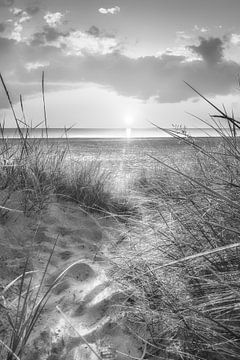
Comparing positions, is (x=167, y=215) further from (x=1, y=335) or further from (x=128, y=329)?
(x=1, y=335)

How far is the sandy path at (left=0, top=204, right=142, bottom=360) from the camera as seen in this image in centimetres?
148

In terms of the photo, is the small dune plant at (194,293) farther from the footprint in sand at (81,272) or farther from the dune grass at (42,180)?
the dune grass at (42,180)

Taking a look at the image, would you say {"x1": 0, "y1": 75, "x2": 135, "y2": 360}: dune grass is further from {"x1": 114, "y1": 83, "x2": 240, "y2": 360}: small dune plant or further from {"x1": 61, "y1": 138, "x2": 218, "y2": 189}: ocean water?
{"x1": 114, "y1": 83, "x2": 240, "y2": 360}: small dune plant

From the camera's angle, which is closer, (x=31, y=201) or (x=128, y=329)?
(x=128, y=329)

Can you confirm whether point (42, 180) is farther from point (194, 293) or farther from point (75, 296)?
point (194, 293)

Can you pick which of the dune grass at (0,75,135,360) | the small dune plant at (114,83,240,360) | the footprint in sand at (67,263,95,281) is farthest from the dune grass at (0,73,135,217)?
the small dune plant at (114,83,240,360)

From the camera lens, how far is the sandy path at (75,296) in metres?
1.48

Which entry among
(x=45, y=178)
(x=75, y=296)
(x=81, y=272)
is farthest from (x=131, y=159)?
(x=75, y=296)

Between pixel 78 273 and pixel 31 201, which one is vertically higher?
pixel 31 201

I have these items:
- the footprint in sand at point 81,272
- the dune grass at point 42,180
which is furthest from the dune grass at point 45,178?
the footprint in sand at point 81,272

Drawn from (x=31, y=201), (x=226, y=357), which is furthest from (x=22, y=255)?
(x=226, y=357)

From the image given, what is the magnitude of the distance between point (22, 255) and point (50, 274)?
23cm

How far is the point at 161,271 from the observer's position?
170cm

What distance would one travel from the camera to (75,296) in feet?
6.21
